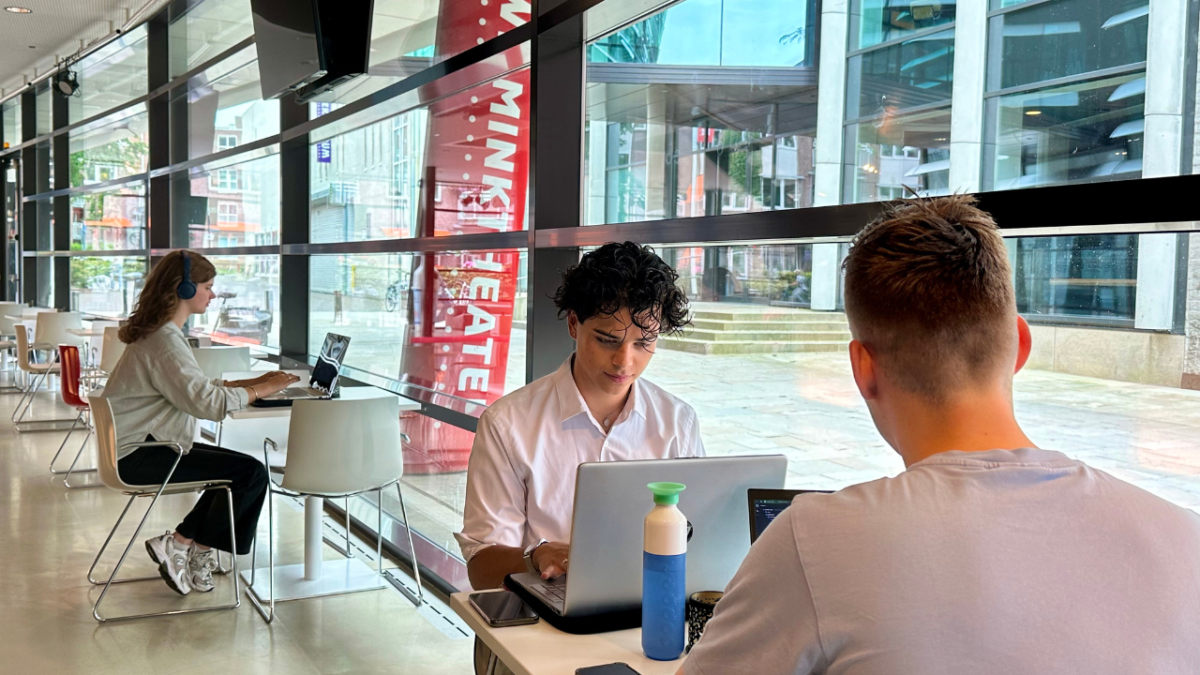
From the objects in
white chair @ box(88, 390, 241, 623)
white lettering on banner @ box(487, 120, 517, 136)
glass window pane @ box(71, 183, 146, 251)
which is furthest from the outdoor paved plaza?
glass window pane @ box(71, 183, 146, 251)

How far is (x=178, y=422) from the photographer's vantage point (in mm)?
4145

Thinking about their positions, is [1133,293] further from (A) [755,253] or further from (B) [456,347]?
(B) [456,347]

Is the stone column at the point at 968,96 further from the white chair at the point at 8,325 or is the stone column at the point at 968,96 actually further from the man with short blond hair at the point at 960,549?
the white chair at the point at 8,325

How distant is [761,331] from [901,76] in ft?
2.68

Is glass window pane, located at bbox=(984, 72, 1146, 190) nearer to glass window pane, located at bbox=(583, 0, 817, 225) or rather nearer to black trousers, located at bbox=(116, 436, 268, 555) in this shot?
glass window pane, located at bbox=(583, 0, 817, 225)

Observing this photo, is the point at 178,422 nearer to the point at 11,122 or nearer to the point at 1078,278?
the point at 1078,278

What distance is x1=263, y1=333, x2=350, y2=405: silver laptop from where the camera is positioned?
4402 millimetres

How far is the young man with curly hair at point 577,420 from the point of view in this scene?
203 cm

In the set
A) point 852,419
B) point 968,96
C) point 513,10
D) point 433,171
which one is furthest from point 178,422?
point 968,96

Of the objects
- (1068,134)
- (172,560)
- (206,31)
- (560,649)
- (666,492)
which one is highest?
(206,31)

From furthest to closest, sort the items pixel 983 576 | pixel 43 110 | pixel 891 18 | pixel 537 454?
1. pixel 43 110
2. pixel 891 18
3. pixel 537 454
4. pixel 983 576

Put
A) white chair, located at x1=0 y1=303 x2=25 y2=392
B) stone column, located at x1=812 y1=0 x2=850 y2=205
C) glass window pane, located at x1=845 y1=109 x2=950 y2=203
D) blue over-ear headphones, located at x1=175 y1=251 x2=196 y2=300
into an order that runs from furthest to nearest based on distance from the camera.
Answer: white chair, located at x1=0 y1=303 x2=25 y2=392 < blue over-ear headphones, located at x1=175 y1=251 x2=196 y2=300 < stone column, located at x1=812 y1=0 x2=850 y2=205 < glass window pane, located at x1=845 y1=109 x2=950 y2=203

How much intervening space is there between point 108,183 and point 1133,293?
978cm

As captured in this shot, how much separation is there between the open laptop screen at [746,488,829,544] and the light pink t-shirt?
62 cm
